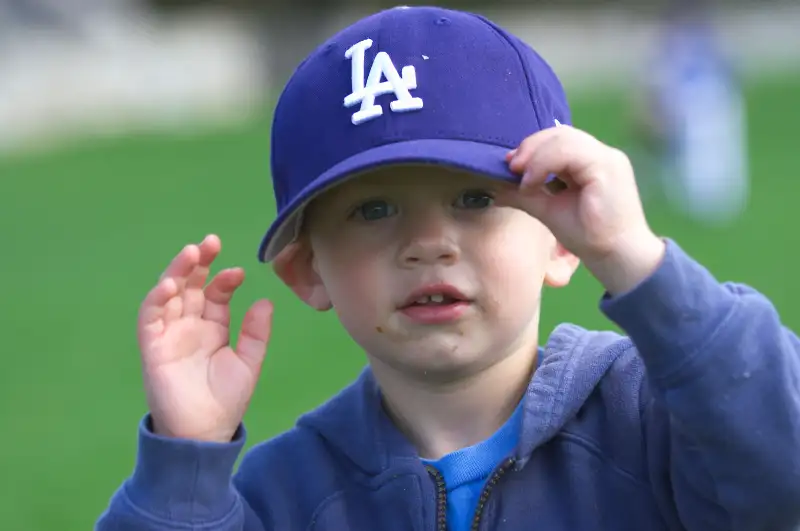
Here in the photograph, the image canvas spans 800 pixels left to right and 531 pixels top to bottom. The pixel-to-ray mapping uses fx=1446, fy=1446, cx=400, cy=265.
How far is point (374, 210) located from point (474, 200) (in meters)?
0.16

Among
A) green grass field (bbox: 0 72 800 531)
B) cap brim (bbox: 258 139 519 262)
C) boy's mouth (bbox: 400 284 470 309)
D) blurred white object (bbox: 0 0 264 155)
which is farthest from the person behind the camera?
blurred white object (bbox: 0 0 264 155)

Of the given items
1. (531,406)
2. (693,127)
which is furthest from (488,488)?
(693,127)

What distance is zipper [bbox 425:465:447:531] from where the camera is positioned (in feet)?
7.27

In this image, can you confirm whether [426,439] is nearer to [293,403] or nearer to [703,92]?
[293,403]

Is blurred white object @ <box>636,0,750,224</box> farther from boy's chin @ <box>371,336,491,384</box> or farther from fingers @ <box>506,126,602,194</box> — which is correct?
fingers @ <box>506,126,602,194</box>

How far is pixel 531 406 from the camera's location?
2215mm

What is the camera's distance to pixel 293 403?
20.5 feet

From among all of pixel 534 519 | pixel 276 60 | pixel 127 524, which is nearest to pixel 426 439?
pixel 534 519

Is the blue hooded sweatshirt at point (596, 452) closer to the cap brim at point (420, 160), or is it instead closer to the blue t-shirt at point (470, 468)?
the blue t-shirt at point (470, 468)

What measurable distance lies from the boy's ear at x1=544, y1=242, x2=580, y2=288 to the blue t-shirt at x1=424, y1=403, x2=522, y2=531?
0.74 feet

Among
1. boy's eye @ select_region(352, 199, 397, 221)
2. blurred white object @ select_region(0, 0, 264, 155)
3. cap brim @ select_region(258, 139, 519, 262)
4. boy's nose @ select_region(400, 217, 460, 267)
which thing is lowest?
blurred white object @ select_region(0, 0, 264, 155)

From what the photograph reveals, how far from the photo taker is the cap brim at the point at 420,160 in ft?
6.71

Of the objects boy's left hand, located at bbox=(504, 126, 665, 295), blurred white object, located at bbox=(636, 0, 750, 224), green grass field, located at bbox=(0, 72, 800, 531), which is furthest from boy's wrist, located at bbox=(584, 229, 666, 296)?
blurred white object, located at bbox=(636, 0, 750, 224)

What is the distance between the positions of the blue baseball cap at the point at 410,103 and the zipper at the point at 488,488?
1.48ft
